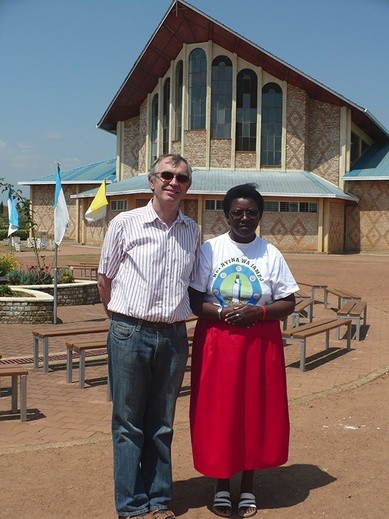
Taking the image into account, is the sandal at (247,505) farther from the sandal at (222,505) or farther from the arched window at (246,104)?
the arched window at (246,104)

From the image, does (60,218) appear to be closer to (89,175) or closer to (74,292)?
(74,292)

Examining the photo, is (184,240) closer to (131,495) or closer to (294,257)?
(131,495)

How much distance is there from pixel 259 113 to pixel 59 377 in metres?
27.1

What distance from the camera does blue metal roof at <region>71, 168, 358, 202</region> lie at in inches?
1147

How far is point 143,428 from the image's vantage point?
3.38m

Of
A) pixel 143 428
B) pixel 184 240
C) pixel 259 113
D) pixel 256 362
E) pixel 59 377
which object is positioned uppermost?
pixel 259 113

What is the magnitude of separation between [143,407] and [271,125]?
30.2m

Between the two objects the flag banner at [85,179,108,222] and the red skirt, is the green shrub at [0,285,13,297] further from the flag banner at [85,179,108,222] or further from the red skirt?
the red skirt

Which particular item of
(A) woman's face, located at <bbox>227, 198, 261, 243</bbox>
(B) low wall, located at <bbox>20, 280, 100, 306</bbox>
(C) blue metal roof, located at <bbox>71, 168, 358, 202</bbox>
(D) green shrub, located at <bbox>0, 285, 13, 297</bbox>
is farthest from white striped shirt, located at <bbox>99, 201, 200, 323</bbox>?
(C) blue metal roof, located at <bbox>71, 168, 358, 202</bbox>

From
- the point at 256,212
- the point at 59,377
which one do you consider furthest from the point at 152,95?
the point at 256,212

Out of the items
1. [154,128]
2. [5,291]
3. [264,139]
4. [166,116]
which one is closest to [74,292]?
Answer: [5,291]

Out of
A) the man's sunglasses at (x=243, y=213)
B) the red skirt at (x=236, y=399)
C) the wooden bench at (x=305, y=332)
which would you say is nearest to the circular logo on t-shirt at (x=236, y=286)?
the red skirt at (x=236, y=399)

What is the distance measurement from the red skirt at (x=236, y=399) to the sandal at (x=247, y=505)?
16 cm

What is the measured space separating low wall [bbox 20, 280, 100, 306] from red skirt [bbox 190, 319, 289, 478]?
9273mm
